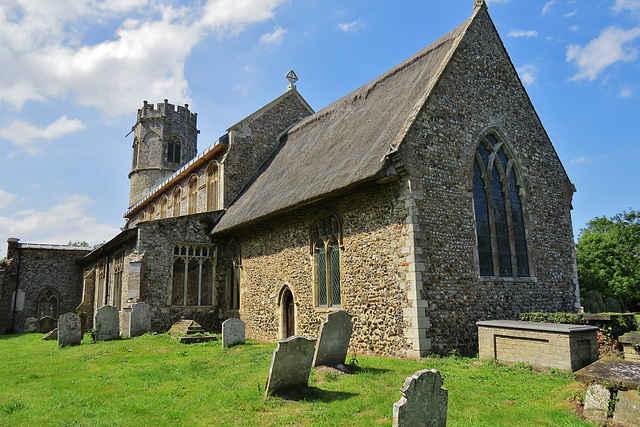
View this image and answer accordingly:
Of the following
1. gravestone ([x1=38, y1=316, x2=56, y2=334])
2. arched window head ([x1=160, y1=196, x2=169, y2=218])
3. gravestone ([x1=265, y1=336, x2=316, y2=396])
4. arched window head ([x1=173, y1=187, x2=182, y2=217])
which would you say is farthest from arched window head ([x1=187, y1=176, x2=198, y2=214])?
gravestone ([x1=265, y1=336, x2=316, y2=396])

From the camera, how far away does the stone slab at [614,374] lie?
18.8 ft

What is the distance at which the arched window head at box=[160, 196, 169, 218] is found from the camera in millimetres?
29486

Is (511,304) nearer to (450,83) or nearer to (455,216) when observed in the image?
(455,216)

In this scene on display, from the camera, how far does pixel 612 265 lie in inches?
1388

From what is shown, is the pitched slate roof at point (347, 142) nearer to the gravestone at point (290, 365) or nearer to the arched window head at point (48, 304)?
the gravestone at point (290, 365)

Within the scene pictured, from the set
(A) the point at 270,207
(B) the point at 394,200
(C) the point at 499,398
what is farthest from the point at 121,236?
(C) the point at 499,398

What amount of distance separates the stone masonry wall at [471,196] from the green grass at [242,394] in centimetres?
173

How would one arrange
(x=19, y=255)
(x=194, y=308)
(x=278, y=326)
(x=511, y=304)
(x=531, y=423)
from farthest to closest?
(x=19, y=255), (x=194, y=308), (x=278, y=326), (x=511, y=304), (x=531, y=423)

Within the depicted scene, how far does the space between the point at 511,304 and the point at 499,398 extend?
5.74 m

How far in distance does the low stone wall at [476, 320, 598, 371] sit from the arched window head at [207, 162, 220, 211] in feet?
50.6

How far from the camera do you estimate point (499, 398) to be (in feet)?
23.6

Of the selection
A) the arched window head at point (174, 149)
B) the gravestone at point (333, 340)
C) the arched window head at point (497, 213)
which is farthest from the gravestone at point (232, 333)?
the arched window head at point (174, 149)

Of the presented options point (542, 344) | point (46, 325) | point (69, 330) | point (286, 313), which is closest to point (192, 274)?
point (69, 330)

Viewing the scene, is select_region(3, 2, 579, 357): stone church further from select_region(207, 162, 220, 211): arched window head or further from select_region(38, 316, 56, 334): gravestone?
select_region(38, 316, 56, 334): gravestone
